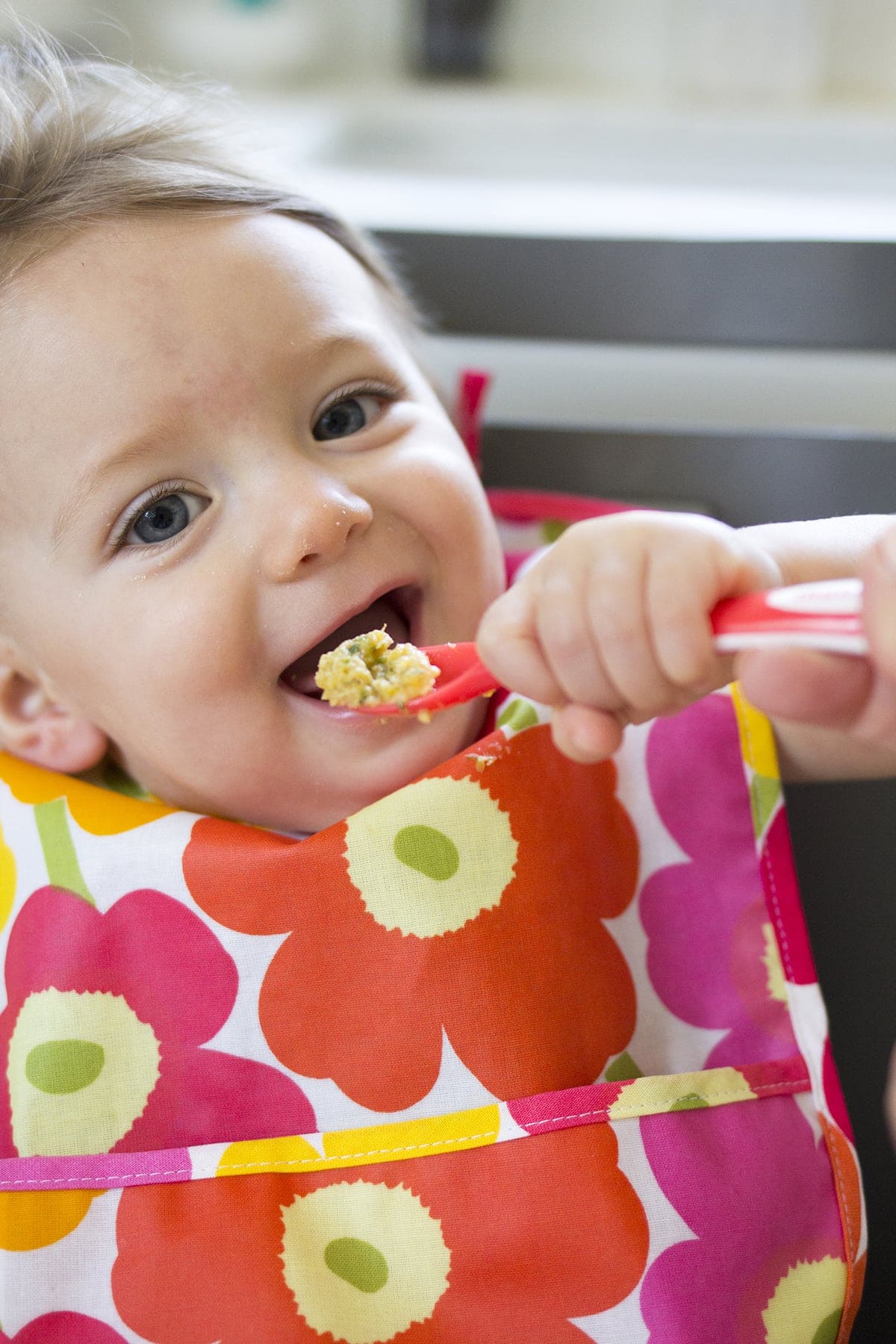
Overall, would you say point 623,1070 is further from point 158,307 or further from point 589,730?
point 158,307

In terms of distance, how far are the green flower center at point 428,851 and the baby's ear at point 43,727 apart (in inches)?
10.9

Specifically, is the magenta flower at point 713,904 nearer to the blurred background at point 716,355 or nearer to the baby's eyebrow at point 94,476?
the blurred background at point 716,355

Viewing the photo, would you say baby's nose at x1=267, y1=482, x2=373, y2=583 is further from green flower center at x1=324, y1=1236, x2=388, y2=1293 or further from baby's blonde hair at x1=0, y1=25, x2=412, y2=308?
green flower center at x1=324, y1=1236, x2=388, y2=1293

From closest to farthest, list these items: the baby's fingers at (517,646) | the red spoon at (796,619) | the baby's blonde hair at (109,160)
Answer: the red spoon at (796,619) → the baby's fingers at (517,646) → the baby's blonde hair at (109,160)

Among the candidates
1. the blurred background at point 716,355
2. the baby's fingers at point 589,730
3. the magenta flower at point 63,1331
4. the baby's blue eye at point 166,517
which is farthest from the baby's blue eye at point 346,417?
the magenta flower at point 63,1331

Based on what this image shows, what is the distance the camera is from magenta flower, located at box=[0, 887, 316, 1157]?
777 mm

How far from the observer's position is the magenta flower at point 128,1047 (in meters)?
0.78

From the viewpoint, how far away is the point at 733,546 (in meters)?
0.57

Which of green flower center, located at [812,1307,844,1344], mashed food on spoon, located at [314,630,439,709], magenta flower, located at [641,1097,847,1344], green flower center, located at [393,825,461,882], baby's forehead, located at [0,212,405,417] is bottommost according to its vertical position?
green flower center, located at [812,1307,844,1344]

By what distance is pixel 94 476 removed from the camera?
777mm

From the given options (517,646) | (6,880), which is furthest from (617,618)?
(6,880)

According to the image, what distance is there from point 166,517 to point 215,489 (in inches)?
1.6

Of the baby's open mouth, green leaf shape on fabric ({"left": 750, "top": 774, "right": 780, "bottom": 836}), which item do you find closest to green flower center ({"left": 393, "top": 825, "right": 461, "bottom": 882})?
the baby's open mouth

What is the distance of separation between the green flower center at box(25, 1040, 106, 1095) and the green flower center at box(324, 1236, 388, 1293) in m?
0.19
